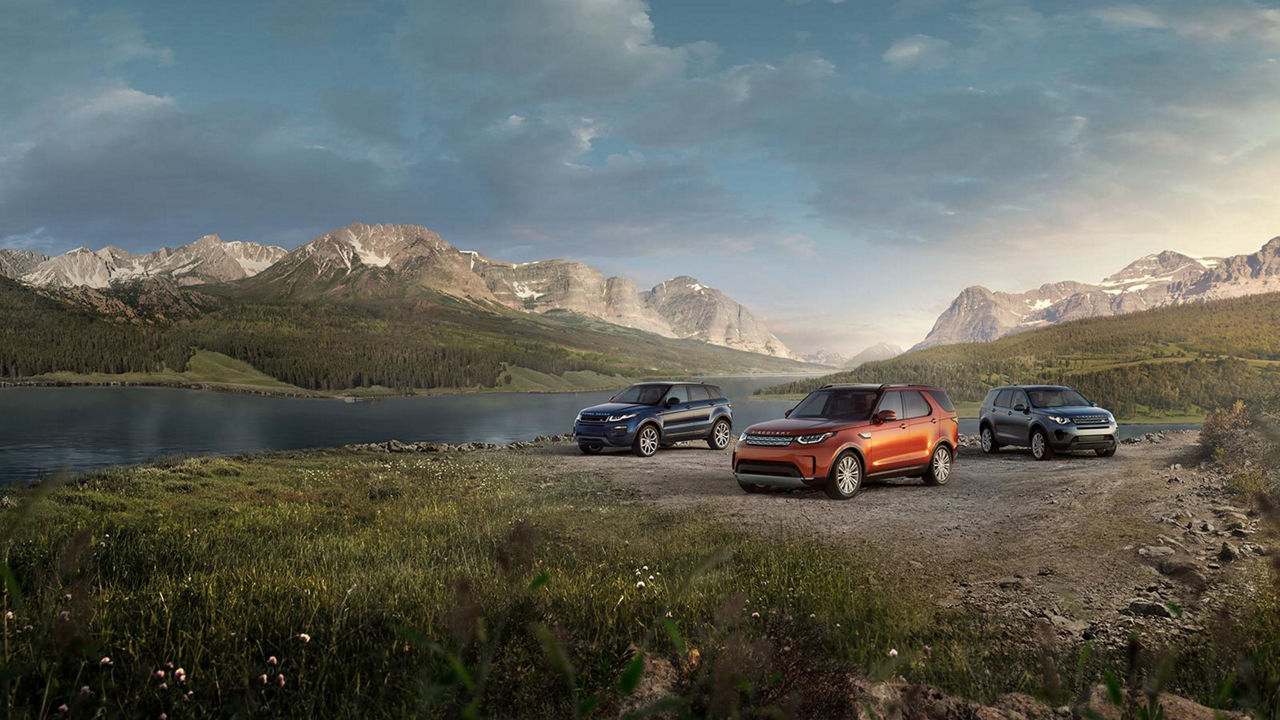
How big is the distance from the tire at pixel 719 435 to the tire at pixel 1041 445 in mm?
12004

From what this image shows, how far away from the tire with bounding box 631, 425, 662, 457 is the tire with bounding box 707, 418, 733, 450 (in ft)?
10.8

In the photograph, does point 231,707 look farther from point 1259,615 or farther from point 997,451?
point 997,451

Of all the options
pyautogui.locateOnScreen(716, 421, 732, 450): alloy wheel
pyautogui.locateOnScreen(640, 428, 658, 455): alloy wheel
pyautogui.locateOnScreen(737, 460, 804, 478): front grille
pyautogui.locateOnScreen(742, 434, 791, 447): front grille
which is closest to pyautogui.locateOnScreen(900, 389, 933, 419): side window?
pyautogui.locateOnScreen(742, 434, 791, 447): front grille

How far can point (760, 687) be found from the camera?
13.4 ft

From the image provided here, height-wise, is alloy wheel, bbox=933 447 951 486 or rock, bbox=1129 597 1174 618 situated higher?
alloy wheel, bbox=933 447 951 486

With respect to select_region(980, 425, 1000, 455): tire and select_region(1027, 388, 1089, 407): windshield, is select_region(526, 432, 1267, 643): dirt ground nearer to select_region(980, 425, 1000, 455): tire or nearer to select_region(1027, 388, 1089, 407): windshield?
select_region(1027, 388, 1089, 407): windshield

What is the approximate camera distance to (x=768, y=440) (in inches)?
657

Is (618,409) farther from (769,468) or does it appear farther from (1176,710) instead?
(1176,710)

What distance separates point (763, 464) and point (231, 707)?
1383 centimetres

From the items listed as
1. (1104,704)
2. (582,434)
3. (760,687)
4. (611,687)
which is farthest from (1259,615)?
(582,434)

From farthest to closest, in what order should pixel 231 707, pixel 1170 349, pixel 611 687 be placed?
pixel 1170 349 → pixel 611 687 → pixel 231 707

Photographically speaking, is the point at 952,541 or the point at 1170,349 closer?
the point at 952,541

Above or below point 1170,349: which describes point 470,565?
below

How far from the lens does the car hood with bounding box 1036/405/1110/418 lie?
80.0ft
